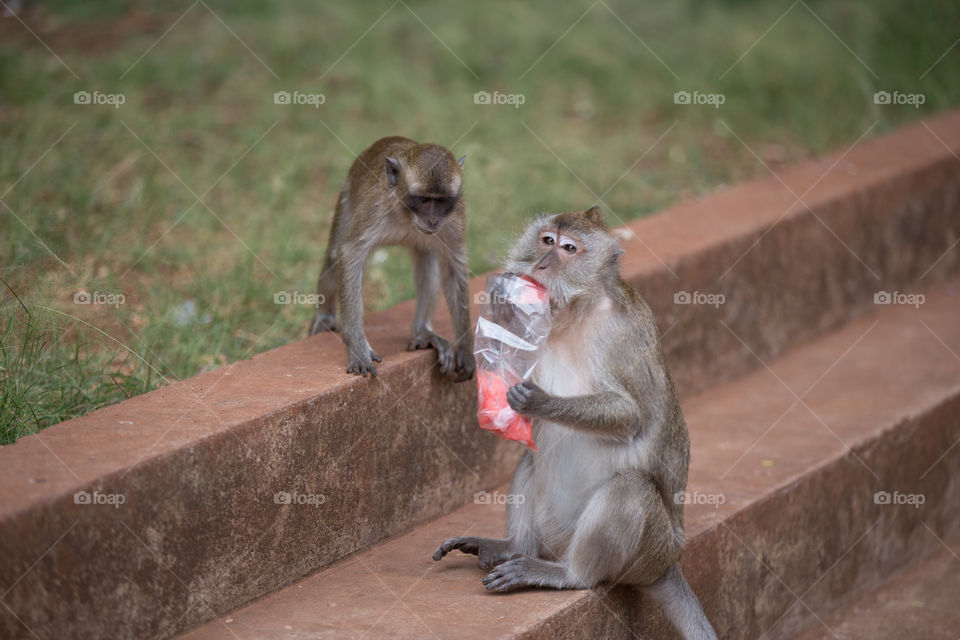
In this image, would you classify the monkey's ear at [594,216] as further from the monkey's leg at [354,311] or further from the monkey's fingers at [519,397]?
the monkey's leg at [354,311]

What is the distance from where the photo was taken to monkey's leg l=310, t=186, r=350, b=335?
5223 millimetres

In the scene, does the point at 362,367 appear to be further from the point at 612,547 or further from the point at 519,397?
the point at 612,547

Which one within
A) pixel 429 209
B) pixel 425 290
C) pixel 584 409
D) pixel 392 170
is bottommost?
pixel 584 409

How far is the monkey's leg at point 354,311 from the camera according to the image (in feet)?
14.9

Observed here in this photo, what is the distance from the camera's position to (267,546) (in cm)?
416

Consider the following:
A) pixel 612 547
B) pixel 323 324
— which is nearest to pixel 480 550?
pixel 612 547

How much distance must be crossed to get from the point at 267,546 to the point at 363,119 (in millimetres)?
4565

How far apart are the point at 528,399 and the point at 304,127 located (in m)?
4.55

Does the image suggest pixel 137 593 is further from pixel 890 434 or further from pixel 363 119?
pixel 363 119

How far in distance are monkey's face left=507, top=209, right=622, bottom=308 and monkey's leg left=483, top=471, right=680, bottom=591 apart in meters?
0.64

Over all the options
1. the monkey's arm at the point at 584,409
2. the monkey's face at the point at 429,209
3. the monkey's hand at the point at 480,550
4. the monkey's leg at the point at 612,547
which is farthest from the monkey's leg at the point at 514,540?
the monkey's face at the point at 429,209

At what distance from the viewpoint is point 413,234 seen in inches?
193

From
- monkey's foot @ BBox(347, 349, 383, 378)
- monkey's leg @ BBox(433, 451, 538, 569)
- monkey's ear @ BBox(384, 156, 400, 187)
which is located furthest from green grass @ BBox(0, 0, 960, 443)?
monkey's leg @ BBox(433, 451, 538, 569)

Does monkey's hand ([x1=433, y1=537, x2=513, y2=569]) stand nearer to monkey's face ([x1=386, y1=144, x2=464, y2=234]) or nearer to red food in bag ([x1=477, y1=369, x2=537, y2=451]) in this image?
red food in bag ([x1=477, y1=369, x2=537, y2=451])
